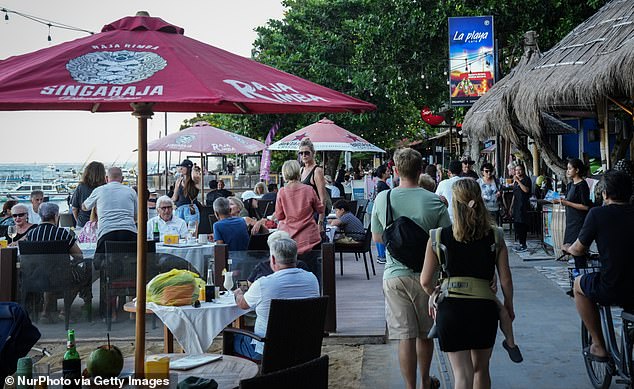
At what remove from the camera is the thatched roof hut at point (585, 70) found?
32.7ft

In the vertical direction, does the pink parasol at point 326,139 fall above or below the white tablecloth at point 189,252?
above

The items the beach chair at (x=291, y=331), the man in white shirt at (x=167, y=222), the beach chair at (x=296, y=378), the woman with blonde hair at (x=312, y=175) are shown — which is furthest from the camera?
the man in white shirt at (x=167, y=222)

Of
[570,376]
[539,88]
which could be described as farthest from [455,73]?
[570,376]

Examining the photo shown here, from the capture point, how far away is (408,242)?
5.70 metres

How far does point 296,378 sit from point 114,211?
272 inches

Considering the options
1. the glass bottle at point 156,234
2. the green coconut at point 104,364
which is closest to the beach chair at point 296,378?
the green coconut at point 104,364

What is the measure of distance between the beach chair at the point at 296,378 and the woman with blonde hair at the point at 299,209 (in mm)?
5320

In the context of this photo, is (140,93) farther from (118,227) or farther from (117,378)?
(118,227)

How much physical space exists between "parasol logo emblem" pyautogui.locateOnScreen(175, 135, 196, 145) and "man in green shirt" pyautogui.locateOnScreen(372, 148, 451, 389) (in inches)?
464

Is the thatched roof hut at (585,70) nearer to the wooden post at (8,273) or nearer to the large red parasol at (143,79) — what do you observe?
the large red parasol at (143,79)

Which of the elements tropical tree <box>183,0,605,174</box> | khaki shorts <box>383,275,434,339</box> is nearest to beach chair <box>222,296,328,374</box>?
khaki shorts <box>383,275,434,339</box>

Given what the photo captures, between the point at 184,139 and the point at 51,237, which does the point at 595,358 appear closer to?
the point at 51,237

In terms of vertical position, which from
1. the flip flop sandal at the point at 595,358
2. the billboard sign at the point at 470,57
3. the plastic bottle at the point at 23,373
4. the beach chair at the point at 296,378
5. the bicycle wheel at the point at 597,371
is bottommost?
the bicycle wheel at the point at 597,371

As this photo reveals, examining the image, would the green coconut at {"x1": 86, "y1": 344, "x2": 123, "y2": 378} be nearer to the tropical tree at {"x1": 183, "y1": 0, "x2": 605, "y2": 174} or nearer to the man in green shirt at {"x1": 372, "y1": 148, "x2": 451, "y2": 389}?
the man in green shirt at {"x1": 372, "y1": 148, "x2": 451, "y2": 389}
